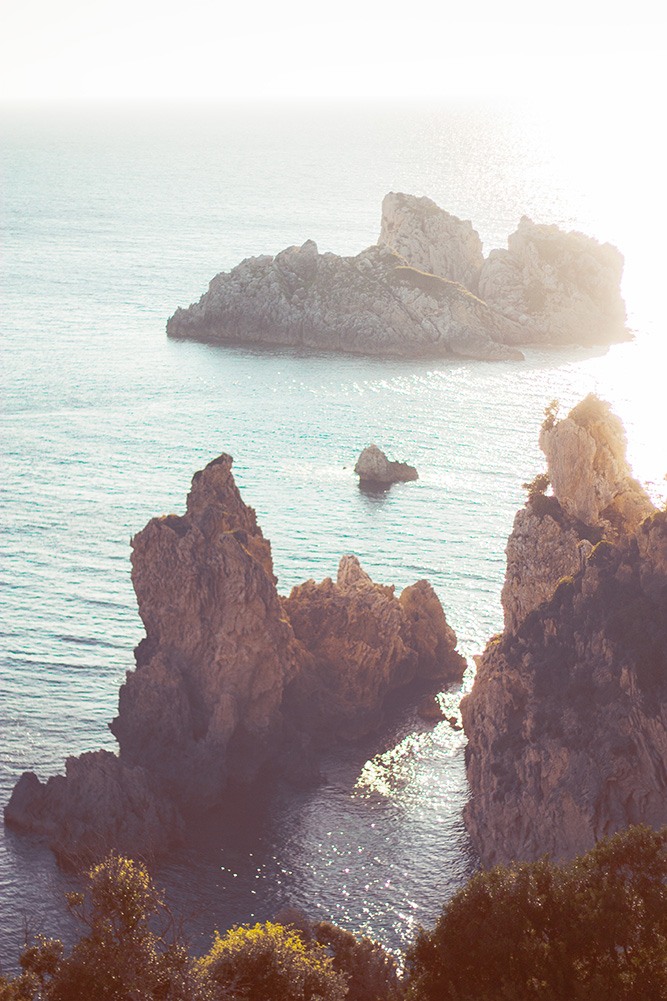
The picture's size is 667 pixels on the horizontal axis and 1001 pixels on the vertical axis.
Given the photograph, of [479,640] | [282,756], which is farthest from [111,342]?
[282,756]

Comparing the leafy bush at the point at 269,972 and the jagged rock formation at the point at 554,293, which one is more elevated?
the jagged rock formation at the point at 554,293

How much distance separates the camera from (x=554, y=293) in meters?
194

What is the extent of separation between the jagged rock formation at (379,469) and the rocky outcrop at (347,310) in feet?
176

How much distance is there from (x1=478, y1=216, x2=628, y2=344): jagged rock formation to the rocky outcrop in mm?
4401

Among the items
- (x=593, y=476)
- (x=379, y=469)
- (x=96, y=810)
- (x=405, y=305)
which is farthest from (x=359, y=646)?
(x=405, y=305)

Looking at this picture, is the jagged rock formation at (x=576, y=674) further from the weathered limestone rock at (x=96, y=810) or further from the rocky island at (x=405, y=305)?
the rocky island at (x=405, y=305)

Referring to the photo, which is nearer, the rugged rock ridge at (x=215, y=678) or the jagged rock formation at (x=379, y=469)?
the rugged rock ridge at (x=215, y=678)

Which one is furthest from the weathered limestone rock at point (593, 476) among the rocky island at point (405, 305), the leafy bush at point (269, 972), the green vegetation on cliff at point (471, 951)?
the rocky island at point (405, 305)

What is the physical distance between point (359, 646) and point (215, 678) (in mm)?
9857

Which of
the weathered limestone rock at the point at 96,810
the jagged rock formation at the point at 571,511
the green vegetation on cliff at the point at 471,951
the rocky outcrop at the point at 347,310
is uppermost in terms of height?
the rocky outcrop at the point at 347,310

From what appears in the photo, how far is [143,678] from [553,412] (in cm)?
2836

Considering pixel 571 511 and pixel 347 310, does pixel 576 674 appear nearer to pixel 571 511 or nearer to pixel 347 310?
pixel 571 511

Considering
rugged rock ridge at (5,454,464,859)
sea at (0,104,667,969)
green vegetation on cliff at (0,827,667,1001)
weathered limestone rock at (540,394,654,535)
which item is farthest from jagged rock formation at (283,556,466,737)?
green vegetation on cliff at (0,827,667,1001)

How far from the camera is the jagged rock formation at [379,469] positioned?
12756 cm
